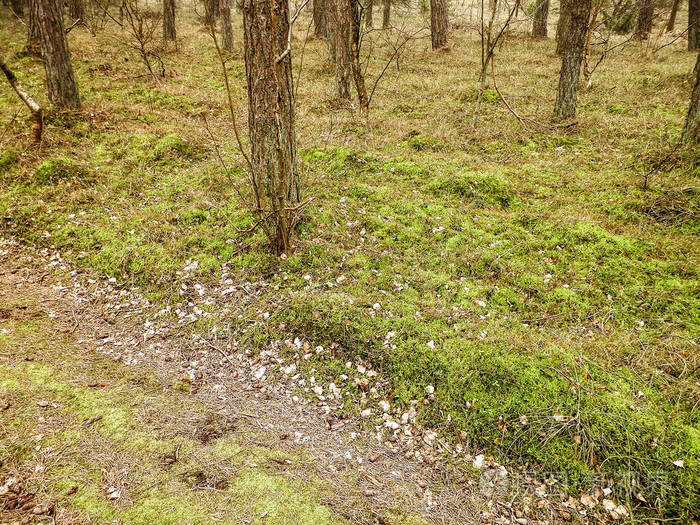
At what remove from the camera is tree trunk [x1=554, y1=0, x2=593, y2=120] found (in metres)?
8.10

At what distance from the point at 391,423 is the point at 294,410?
1.05 meters

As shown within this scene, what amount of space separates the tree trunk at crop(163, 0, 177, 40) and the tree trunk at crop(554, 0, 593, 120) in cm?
1589

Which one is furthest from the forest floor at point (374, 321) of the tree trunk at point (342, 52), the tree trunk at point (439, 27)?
the tree trunk at point (439, 27)

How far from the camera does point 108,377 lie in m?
4.12

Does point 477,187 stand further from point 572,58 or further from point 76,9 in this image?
point 76,9

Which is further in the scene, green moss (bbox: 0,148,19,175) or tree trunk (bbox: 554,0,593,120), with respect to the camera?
tree trunk (bbox: 554,0,593,120)

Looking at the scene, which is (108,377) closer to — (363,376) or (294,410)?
(294,410)

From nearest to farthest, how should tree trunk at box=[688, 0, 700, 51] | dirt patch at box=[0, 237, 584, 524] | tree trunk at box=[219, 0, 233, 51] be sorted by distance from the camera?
dirt patch at box=[0, 237, 584, 524] < tree trunk at box=[688, 0, 700, 51] < tree trunk at box=[219, 0, 233, 51]

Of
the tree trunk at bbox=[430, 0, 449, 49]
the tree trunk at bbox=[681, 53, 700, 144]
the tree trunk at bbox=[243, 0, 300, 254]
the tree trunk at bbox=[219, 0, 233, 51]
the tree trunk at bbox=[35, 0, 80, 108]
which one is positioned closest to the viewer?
the tree trunk at bbox=[243, 0, 300, 254]

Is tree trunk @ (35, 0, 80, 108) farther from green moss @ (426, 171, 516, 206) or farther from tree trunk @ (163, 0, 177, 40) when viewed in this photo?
tree trunk @ (163, 0, 177, 40)

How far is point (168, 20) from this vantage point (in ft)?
54.0

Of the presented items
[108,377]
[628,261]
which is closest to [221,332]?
[108,377]

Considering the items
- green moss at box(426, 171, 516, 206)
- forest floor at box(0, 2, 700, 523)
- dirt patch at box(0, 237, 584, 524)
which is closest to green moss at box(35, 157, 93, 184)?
forest floor at box(0, 2, 700, 523)

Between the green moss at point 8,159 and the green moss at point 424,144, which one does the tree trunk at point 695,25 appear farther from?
the green moss at point 8,159
